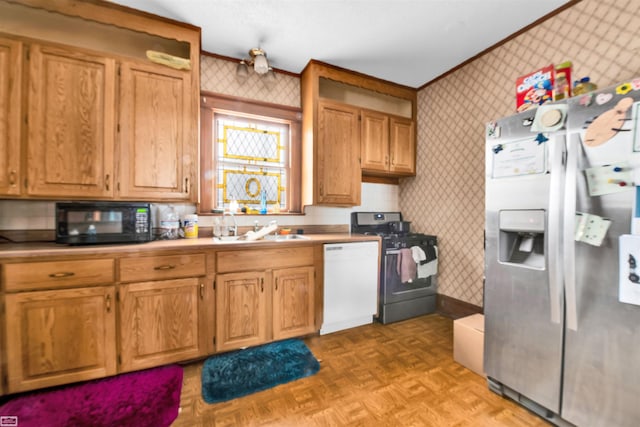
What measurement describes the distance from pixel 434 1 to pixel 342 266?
7.55 ft

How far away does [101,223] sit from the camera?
1844mm

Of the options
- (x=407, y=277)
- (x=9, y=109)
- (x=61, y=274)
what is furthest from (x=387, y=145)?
(x=9, y=109)

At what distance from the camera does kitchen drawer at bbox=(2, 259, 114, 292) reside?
4.98 feet

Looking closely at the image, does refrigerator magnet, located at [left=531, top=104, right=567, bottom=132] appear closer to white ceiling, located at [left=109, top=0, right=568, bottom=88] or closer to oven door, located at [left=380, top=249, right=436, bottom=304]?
white ceiling, located at [left=109, top=0, right=568, bottom=88]

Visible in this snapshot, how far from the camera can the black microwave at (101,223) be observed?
1757 millimetres

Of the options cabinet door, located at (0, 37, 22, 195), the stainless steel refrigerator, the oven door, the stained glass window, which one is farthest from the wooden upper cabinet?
cabinet door, located at (0, 37, 22, 195)

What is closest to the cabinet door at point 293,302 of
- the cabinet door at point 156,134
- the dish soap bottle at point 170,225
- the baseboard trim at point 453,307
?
the dish soap bottle at point 170,225

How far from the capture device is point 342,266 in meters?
2.48

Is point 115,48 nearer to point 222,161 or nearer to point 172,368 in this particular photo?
point 222,161

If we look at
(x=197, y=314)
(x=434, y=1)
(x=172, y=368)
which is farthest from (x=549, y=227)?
(x=172, y=368)

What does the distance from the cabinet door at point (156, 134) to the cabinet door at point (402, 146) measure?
2243mm

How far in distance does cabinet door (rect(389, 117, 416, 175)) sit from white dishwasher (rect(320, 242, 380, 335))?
3.78 feet

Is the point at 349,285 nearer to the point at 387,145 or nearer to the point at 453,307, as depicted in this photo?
the point at 453,307

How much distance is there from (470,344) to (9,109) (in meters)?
3.66
